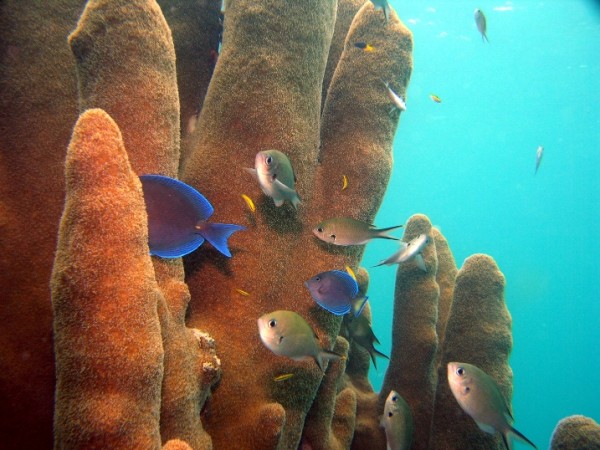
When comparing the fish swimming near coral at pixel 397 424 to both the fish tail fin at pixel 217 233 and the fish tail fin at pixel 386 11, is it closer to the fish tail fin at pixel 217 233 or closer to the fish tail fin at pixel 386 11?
the fish tail fin at pixel 217 233

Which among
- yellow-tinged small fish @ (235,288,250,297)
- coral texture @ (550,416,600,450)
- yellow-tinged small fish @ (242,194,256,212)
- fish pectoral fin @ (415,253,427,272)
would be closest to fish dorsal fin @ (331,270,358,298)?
yellow-tinged small fish @ (235,288,250,297)

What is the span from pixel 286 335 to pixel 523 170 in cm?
9992

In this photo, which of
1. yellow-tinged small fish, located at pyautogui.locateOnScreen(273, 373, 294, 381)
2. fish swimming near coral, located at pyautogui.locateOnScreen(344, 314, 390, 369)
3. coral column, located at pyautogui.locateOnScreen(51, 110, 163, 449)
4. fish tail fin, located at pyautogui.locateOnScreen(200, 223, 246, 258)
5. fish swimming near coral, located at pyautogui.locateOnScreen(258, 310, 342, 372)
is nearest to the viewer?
coral column, located at pyautogui.locateOnScreen(51, 110, 163, 449)

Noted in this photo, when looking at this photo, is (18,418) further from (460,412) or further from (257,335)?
(460,412)

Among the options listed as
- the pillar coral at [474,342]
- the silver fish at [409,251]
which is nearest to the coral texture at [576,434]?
the pillar coral at [474,342]

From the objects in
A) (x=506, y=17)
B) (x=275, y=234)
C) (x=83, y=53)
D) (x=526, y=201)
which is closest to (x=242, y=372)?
(x=275, y=234)

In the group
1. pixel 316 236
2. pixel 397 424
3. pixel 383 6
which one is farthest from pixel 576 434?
pixel 383 6

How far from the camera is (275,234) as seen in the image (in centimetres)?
281

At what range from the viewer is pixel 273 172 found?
2398 mm

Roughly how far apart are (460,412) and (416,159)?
93.7 meters

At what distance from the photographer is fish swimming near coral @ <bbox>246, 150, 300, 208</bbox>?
2.37 meters

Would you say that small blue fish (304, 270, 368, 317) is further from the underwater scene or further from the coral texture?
the coral texture

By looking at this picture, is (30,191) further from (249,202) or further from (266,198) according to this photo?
(266,198)

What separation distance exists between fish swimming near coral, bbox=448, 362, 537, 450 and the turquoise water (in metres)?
33.9
